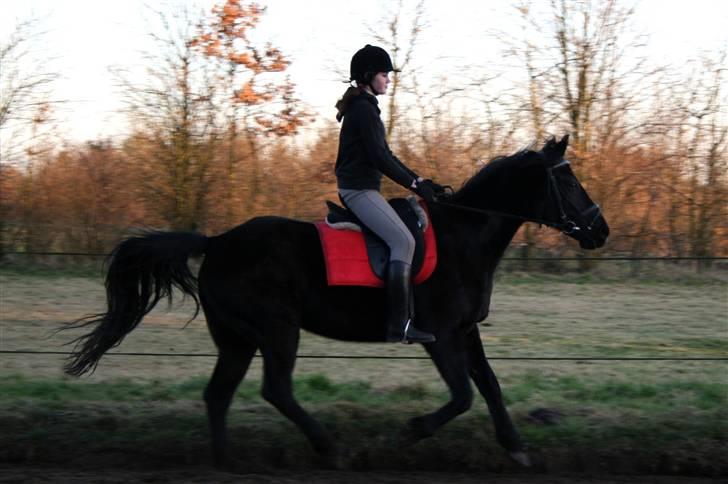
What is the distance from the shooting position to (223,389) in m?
5.41

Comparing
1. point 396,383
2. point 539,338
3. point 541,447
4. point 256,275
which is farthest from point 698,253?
point 256,275

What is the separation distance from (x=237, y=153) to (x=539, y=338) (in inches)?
281

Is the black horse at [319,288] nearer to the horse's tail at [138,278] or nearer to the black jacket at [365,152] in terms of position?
the horse's tail at [138,278]

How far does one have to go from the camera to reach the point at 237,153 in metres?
15.5

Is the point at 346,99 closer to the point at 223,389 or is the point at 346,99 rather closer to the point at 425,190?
the point at 425,190

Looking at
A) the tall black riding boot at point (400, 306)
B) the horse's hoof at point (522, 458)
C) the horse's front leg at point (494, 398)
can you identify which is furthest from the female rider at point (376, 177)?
the horse's hoof at point (522, 458)

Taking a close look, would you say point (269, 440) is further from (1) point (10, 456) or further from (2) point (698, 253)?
(2) point (698, 253)

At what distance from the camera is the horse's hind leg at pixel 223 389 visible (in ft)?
17.4

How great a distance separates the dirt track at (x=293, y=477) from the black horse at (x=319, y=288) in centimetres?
22

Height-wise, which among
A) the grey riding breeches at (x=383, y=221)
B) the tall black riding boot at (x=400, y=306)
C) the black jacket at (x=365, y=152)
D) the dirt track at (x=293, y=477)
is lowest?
the dirt track at (x=293, y=477)

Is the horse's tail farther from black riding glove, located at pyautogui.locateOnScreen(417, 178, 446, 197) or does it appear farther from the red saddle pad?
black riding glove, located at pyautogui.locateOnScreen(417, 178, 446, 197)

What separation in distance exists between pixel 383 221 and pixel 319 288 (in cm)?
55

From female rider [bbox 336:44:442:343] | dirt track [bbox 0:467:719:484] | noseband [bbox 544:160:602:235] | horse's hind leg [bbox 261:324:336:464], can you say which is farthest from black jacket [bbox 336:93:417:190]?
dirt track [bbox 0:467:719:484]

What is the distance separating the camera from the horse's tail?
18.2 feet
